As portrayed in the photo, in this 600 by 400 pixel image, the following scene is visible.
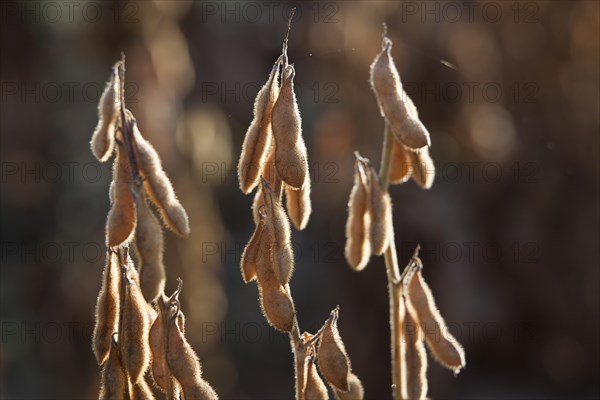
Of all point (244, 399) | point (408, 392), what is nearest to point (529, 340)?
point (244, 399)

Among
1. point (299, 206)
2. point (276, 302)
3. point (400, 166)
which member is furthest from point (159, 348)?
point (400, 166)

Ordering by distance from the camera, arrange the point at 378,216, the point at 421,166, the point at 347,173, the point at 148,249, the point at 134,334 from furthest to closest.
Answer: the point at 347,173
the point at 421,166
the point at 378,216
the point at 134,334
the point at 148,249

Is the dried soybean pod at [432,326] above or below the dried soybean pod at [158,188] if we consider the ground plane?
below

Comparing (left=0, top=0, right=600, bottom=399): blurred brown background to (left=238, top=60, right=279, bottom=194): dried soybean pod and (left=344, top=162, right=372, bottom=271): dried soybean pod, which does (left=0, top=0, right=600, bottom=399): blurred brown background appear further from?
(left=238, top=60, right=279, bottom=194): dried soybean pod

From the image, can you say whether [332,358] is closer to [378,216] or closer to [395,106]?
[378,216]

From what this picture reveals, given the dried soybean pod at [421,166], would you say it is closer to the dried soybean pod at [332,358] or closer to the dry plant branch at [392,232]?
the dry plant branch at [392,232]

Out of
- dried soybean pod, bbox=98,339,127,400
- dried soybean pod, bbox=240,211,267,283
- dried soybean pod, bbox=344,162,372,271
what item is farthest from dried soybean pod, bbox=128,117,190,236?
dried soybean pod, bbox=344,162,372,271

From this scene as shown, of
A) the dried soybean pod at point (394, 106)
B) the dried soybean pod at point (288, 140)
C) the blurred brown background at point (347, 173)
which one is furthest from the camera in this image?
the blurred brown background at point (347, 173)

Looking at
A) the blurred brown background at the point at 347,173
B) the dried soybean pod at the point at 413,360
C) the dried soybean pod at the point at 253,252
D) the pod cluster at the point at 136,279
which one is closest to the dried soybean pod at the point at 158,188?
the pod cluster at the point at 136,279
